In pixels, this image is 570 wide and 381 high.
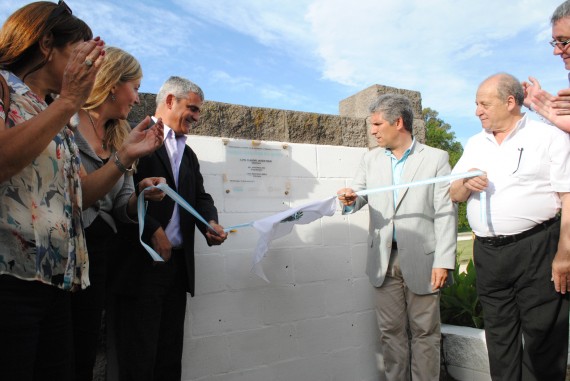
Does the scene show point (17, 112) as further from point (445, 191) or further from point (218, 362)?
point (445, 191)

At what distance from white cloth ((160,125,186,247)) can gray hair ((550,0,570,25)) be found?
2290 mm

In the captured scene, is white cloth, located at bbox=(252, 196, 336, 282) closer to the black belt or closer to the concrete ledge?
the black belt

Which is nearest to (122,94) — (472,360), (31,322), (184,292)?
(184,292)

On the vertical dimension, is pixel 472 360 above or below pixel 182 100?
below

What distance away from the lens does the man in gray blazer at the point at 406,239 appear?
3285 mm

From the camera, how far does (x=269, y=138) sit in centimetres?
369

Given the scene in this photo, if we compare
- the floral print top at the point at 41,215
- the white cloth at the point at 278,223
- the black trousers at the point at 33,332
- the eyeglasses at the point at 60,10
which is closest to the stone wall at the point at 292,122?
the white cloth at the point at 278,223

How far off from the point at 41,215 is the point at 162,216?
1.22 m

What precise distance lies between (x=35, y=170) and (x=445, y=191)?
2683 millimetres

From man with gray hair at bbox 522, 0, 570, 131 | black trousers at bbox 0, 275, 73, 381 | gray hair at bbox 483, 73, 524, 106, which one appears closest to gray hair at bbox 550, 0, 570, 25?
man with gray hair at bbox 522, 0, 570, 131

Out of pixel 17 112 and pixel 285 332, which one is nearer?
pixel 17 112

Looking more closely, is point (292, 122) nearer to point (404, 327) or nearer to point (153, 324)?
point (404, 327)

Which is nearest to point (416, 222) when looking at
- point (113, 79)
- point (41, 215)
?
point (113, 79)

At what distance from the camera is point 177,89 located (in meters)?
2.93
